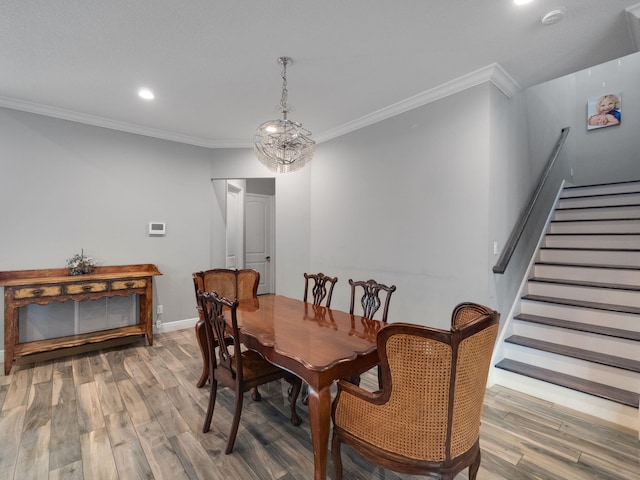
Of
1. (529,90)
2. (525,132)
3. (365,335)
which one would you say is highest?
(529,90)

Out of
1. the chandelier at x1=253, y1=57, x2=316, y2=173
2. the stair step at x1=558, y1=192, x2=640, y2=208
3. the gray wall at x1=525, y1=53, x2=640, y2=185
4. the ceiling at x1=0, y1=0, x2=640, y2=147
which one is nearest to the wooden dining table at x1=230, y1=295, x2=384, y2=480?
the chandelier at x1=253, y1=57, x2=316, y2=173

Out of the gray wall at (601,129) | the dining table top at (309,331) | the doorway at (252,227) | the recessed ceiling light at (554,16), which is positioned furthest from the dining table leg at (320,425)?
the gray wall at (601,129)

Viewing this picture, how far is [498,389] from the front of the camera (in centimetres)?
276

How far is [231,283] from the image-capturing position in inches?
133

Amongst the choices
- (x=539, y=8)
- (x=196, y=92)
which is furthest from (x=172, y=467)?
(x=539, y=8)

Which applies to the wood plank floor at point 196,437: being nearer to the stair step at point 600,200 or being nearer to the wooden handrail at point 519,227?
the wooden handrail at point 519,227

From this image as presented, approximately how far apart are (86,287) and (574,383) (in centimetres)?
473

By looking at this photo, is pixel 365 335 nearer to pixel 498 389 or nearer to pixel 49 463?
pixel 498 389

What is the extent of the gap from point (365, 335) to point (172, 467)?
4.50 feet

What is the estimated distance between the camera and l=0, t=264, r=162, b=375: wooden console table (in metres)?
3.06

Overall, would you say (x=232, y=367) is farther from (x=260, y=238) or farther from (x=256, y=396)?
(x=260, y=238)

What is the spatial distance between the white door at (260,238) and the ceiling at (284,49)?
329 cm

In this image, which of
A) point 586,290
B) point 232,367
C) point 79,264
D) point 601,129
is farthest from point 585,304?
point 79,264

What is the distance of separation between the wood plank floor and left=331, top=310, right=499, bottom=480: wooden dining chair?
56 cm
